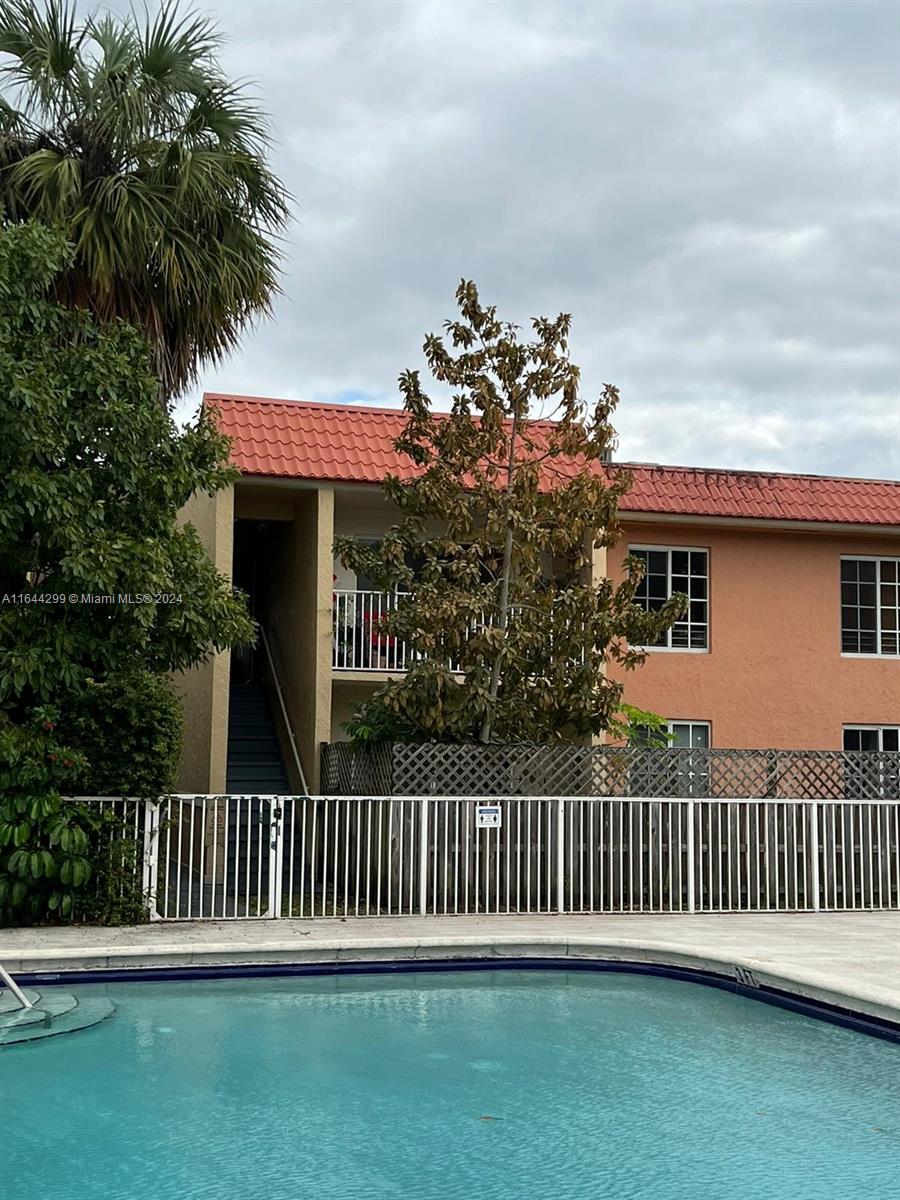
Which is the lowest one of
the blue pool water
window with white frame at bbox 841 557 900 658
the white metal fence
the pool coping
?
the blue pool water

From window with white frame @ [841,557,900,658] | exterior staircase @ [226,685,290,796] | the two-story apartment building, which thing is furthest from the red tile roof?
exterior staircase @ [226,685,290,796]

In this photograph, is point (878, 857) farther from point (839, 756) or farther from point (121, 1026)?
point (121, 1026)

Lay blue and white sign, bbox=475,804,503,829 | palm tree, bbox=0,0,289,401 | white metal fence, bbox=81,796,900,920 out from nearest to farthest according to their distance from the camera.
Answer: white metal fence, bbox=81,796,900,920
blue and white sign, bbox=475,804,503,829
palm tree, bbox=0,0,289,401

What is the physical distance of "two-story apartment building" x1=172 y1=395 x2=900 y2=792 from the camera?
19.5 metres

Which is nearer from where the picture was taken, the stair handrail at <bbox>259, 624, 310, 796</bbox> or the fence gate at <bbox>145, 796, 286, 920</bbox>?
the fence gate at <bbox>145, 796, 286, 920</bbox>

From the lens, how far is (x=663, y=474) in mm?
21406

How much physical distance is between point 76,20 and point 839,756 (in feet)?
38.3

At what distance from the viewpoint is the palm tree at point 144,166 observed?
48.3ft

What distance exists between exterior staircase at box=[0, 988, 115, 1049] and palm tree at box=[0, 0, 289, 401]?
757 cm

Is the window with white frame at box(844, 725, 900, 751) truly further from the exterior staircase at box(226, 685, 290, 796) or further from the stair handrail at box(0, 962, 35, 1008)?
the stair handrail at box(0, 962, 35, 1008)

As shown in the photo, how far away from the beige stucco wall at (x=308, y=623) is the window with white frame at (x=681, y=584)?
17.0 feet

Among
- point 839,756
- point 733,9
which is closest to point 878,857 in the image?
point 839,756

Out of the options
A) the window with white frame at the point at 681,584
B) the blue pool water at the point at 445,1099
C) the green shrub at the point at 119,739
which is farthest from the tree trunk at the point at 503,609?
the window with white frame at the point at 681,584

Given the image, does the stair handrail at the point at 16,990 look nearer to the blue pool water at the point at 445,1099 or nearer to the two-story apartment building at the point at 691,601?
the blue pool water at the point at 445,1099
